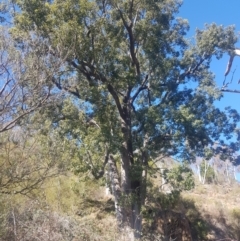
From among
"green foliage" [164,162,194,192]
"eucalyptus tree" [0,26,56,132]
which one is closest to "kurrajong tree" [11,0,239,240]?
"green foliage" [164,162,194,192]

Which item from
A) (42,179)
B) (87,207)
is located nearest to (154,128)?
(42,179)

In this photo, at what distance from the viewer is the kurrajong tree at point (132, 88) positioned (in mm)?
12553

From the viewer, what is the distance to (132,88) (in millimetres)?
14578

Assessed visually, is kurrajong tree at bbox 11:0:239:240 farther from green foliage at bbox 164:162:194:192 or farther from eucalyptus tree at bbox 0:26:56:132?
eucalyptus tree at bbox 0:26:56:132

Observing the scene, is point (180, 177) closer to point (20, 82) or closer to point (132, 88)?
point (132, 88)

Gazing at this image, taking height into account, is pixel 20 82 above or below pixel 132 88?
below

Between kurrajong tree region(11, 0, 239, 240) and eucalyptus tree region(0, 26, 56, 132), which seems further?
kurrajong tree region(11, 0, 239, 240)

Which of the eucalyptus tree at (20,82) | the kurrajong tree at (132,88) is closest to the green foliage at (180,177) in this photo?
the kurrajong tree at (132,88)

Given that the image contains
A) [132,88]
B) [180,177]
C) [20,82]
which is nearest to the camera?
[20,82]

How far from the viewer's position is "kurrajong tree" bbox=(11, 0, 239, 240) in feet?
41.2

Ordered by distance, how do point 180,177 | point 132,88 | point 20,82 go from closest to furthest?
point 20,82
point 180,177
point 132,88

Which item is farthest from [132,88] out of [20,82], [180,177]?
[20,82]

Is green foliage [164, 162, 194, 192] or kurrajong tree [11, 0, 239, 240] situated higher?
kurrajong tree [11, 0, 239, 240]

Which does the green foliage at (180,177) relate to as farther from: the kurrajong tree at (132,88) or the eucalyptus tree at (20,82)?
the eucalyptus tree at (20,82)
